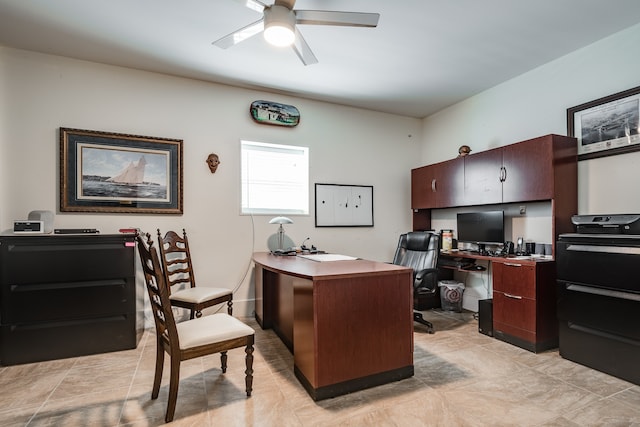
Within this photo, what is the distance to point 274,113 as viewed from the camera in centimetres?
398

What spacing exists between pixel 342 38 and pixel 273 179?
1.86 meters

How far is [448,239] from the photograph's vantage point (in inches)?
163

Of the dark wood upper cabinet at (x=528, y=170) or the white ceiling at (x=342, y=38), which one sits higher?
the white ceiling at (x=342, y=38)

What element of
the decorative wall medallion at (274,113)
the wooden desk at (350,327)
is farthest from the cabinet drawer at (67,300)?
the decorative wall medallion at (274,113)

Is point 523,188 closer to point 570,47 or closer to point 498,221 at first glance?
point 498,221

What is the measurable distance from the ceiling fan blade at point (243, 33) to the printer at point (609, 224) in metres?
2.95

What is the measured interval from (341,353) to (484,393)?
3.27 ft

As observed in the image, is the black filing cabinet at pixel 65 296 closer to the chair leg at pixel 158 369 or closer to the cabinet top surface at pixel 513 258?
the chair leg at pixel 158 369

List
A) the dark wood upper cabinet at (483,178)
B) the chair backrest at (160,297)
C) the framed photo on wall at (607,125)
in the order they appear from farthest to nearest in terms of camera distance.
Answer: the dark wood upper cabinet at (483,178) < the framed photo on wall at (607,125) < the chair backrest at (160,297)

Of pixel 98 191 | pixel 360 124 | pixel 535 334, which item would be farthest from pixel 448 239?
pixel 98 191

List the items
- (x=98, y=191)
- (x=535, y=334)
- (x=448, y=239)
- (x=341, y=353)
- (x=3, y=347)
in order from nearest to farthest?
1. (x=341, y=353)
2. (x=3, y=347)
3. (x=535, y=334)
4. (x=98, y=191)
5. (x=448, y=239)

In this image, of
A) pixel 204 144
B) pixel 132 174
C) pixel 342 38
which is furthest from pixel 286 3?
pixel 132 174

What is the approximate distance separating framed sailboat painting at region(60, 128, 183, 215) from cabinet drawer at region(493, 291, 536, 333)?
3435 millimetres

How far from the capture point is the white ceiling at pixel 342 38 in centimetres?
242
